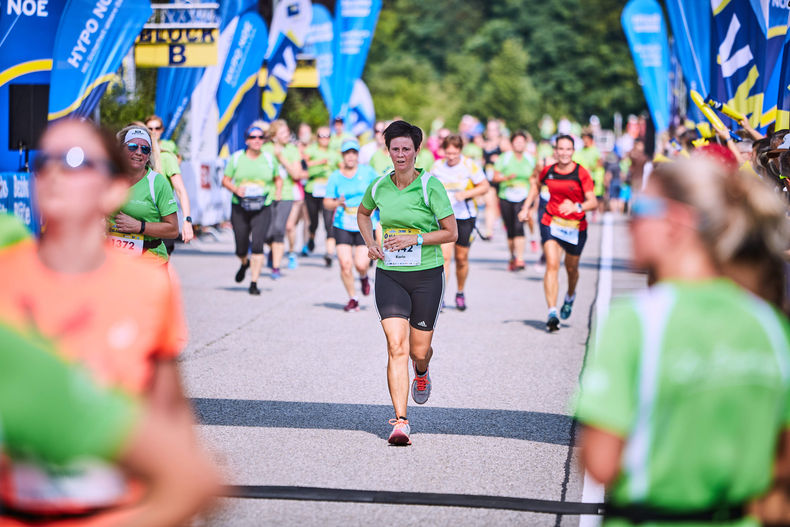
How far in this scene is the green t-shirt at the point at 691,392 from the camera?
2.25 meters

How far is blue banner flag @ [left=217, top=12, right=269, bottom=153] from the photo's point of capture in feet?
68.1

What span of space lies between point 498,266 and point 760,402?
52.7ft

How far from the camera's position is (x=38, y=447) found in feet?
6.44

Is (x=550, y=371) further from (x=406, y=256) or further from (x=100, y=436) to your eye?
(x=100, y=436)

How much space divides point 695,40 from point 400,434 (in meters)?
7.85

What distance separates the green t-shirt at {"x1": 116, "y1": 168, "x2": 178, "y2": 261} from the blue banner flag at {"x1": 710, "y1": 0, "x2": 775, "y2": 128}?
5.17 m

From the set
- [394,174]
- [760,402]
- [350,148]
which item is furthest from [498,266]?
[760,402]

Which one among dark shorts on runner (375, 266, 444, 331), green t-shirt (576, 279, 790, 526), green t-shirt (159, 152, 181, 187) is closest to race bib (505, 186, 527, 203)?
green t-shirt (159, 152, 181, 187)

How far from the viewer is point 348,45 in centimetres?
2455

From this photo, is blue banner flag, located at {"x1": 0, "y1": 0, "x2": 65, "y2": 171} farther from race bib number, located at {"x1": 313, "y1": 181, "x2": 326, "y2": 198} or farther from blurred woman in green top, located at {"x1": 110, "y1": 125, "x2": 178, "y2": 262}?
race bib number, located at {"x1": 313, "y1": 181, "x2": 326, "y2": 198}

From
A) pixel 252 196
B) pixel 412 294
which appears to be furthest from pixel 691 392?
pixel 252 196

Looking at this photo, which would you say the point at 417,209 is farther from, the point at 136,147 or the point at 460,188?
the point at 460,188

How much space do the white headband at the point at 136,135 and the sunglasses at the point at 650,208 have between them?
570 cm

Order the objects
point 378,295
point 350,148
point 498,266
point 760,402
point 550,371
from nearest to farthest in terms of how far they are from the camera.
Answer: point 760,402, point 378,295, point 550,371, point 350,148, point 498,266
